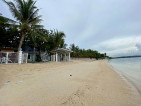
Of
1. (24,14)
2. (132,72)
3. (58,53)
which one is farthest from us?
(58,53)

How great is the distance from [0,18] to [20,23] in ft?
12.2

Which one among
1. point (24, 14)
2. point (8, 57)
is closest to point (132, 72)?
point (8, 57)

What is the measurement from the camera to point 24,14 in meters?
11.7

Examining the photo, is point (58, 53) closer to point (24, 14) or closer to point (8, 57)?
point (24, 14)

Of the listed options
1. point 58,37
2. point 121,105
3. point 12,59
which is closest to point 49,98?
point 121,105

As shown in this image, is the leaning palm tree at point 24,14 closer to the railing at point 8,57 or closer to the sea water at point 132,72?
the railing at point 8,57

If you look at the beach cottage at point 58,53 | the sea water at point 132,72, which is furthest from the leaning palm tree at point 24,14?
the sea water at point 132,72

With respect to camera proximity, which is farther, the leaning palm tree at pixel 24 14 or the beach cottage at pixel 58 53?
the beach cottage at pixel 58 53

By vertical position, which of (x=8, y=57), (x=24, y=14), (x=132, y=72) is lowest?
(x=132, y=72)

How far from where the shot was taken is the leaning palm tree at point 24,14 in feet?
36.5

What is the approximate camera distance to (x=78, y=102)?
7.53 ft

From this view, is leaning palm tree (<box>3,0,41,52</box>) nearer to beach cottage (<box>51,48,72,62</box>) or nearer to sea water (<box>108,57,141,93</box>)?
beach cottage (<box>51,48,72,62</box>)

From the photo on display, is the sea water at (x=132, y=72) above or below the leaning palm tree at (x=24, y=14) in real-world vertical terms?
below

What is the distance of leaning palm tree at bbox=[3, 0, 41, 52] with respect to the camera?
11130mm
